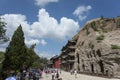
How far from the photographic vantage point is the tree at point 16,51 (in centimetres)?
4025

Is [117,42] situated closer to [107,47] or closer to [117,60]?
[107,47]

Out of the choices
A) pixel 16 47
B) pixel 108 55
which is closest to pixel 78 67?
pixel 108 55

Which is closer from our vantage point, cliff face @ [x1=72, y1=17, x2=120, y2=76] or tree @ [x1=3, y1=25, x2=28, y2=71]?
tree @ [x1=3, y1=25, x2=28, y2=71]

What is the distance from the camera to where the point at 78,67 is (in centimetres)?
9400

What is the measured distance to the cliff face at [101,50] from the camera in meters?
66.3

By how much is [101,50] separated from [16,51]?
114 feet

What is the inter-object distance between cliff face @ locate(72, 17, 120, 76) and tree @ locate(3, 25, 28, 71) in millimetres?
20158

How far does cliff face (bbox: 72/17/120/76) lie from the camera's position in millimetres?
66312

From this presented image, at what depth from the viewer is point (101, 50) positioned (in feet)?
236

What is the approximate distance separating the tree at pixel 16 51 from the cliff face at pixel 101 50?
66.1ft

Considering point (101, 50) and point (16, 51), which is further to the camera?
point (101, 50)

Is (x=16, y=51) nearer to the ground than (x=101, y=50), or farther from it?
nearer to the ground

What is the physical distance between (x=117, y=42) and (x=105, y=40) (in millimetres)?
3212

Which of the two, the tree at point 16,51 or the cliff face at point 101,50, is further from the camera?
the cliff face at point 101,50
